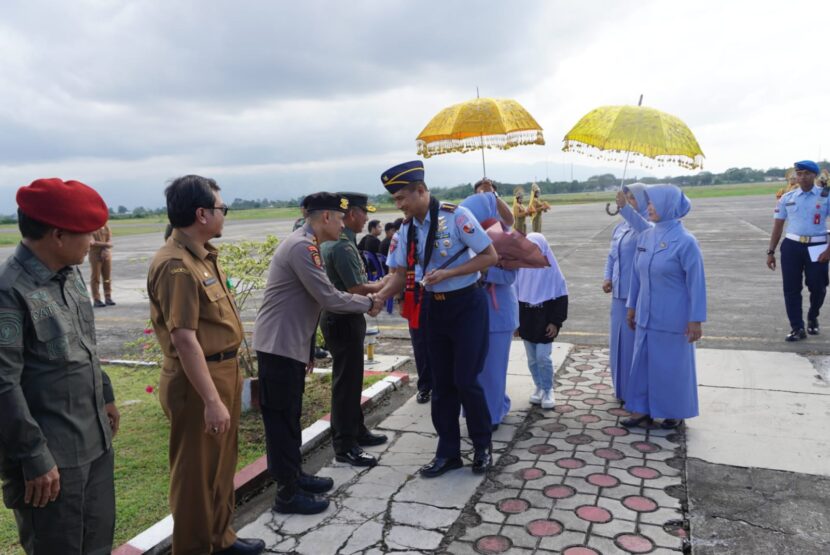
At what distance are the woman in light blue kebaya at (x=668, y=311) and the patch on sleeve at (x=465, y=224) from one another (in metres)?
1.54

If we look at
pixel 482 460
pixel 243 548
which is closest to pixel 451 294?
pixel 482 460

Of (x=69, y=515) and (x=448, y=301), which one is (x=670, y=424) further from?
(x=69, y=515)

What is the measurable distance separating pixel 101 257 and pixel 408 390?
27.4ft

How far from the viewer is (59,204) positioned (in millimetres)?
2205

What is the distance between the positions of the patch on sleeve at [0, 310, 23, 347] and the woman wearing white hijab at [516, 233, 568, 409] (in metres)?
3.69

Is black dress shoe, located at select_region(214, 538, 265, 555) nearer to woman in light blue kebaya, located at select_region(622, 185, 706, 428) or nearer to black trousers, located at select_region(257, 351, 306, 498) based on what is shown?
black trousers, located at select_region(257, 351, 306, 498)

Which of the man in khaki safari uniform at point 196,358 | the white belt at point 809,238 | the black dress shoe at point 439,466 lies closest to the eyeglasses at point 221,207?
the man in khaki safari uniform at point 196,358

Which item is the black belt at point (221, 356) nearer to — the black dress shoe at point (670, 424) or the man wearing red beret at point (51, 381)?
the man wearing red beret at point (51, 381)

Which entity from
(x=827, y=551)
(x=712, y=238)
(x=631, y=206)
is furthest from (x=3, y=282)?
(x=712, y=238)

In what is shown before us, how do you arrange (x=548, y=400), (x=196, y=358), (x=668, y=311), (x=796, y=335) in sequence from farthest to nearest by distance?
(x=796, y=335) < (x=548, y=400) < (x=668, y=311) < (x=196, y=358)

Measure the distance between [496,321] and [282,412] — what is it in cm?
188

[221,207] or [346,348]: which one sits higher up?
[221,207]

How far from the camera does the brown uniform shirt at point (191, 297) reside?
271 centimetres

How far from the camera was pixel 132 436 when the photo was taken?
4.92 metres
